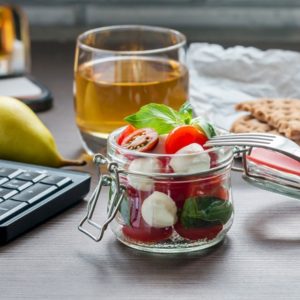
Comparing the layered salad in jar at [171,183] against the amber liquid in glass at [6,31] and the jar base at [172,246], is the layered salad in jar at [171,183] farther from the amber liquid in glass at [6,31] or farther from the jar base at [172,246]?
the amber liquid in glass at [6,31]

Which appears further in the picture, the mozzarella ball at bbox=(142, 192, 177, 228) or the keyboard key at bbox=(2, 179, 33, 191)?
the keyboard key at bbox=(2, 179, 33, 191)

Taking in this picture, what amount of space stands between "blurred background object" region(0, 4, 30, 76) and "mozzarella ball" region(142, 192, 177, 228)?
556 millimetres

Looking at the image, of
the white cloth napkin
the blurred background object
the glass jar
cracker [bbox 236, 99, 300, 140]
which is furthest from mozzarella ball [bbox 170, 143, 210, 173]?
the blurred background object

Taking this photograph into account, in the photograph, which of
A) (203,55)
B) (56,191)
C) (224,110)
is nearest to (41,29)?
(203,55)

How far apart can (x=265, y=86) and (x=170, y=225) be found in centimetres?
51

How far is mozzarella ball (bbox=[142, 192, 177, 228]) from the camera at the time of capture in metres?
0.76

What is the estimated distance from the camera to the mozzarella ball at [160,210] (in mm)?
759

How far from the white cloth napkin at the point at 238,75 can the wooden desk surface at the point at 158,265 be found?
327 mm

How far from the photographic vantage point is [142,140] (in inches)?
30.7

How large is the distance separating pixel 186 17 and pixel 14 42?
1.01 ft

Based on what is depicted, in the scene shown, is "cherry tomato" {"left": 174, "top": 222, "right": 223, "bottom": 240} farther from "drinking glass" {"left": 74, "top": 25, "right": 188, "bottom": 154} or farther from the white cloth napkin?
the white cloth napkin

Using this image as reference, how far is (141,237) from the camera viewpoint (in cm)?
78

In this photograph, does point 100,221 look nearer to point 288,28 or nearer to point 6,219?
point 6,219

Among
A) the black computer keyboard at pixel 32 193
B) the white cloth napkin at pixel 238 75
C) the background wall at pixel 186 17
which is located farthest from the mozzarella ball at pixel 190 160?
the background wall at pixel 186 17
